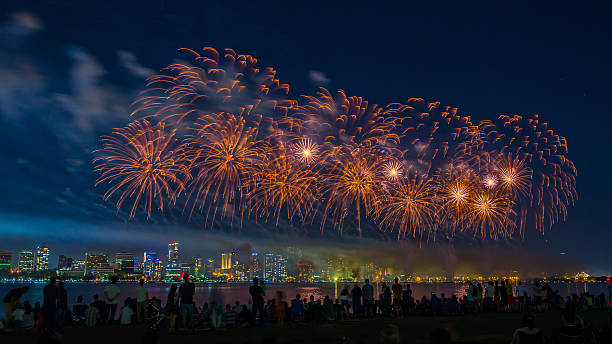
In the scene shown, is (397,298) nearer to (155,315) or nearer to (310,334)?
(310,334)

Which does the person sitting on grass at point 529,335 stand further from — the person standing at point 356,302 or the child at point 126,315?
the child at point 126,315

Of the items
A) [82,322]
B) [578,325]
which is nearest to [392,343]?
[578,325]

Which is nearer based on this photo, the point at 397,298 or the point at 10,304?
the point at 10,304

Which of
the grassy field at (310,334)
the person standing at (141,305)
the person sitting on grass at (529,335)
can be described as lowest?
the grassy field at (310,334)

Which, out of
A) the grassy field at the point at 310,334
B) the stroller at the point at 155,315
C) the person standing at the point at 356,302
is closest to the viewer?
the grassy field at the point at 310,334

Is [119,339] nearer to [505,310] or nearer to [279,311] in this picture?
[279,311]

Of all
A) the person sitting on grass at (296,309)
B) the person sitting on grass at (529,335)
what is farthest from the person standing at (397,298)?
the person sitting on grass at (529,335)

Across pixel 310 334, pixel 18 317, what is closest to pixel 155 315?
pixel 18 317

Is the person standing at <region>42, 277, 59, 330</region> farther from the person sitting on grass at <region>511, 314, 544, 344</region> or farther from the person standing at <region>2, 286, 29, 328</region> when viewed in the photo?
the person sitting on grass at <region>511, 314, 544, 344</region>

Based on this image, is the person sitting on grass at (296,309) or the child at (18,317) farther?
the person sitting on grass at (296,309)
